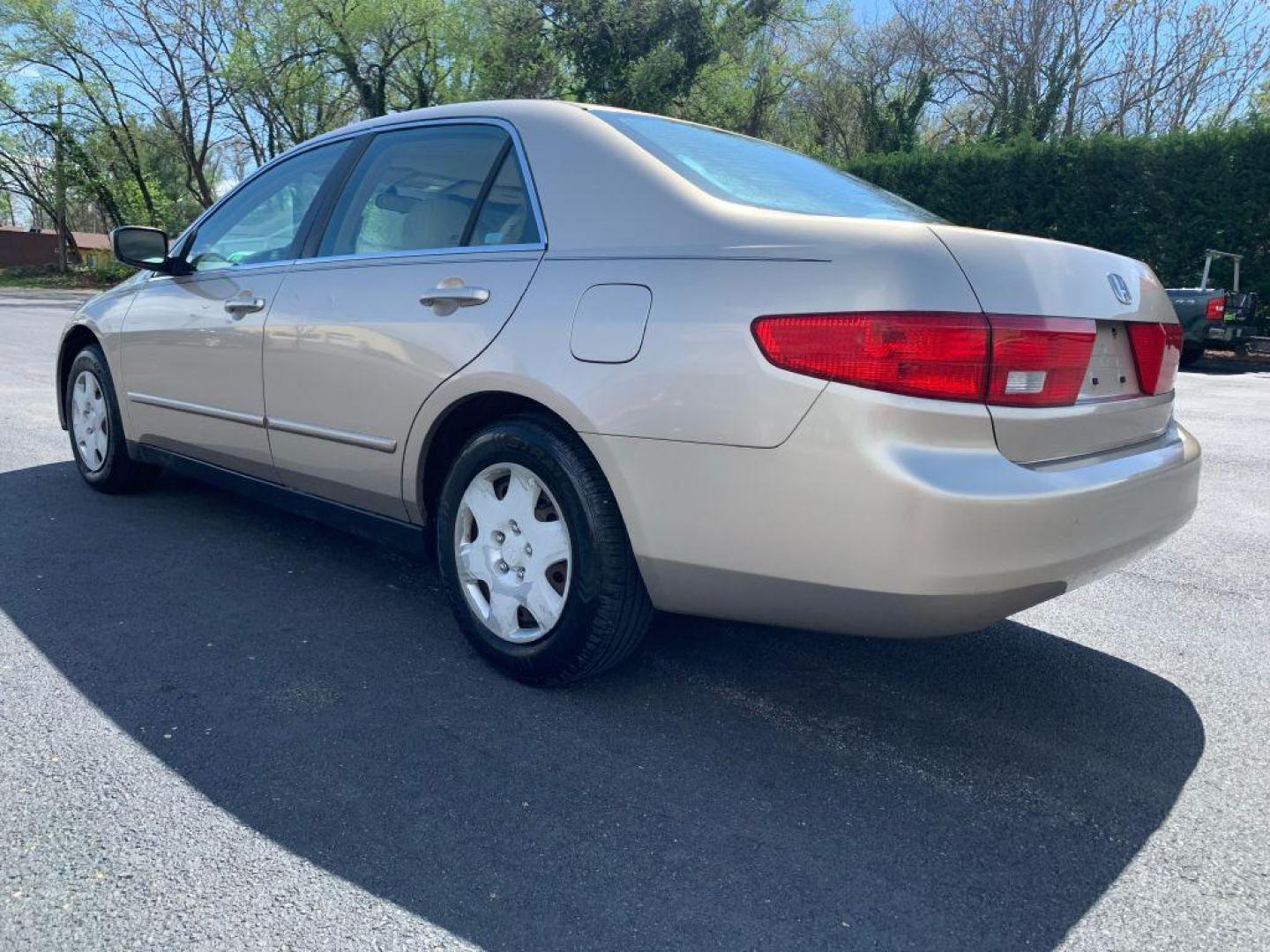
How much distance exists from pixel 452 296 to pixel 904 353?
1333 millimetres

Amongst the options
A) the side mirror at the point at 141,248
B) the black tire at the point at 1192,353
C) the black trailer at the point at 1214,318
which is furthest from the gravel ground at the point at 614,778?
the black tire at the point at 1192,353

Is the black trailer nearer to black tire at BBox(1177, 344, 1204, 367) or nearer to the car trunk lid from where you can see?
black tire at BBox(1177, 344, 1204, 367)

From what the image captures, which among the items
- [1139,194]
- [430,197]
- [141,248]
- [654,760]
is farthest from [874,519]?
[1139,194]

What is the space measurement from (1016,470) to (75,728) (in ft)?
7.68

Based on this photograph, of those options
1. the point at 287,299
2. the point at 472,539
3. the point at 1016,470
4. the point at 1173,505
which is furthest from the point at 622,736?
the point at 287,299

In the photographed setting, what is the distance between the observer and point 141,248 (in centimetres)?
427

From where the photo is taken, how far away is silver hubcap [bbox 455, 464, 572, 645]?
265 centimetres

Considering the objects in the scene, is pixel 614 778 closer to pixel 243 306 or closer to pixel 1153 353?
pixel 1153 353

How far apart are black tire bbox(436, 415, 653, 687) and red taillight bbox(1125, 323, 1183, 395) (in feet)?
4.61

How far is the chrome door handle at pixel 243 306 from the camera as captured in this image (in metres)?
3.54

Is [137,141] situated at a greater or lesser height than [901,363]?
greater

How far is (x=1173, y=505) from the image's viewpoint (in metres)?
2.56

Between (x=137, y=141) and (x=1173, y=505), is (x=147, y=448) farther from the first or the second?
(x=137, y=141)

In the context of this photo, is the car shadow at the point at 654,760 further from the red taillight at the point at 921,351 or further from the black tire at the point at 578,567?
the red taillight at the point at 921,351
